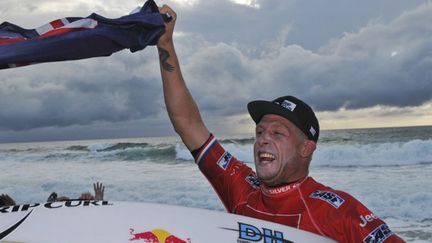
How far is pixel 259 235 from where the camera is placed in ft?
9.07

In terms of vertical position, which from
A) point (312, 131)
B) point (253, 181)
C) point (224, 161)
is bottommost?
point (253, 181)

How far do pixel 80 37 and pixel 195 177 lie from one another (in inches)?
552

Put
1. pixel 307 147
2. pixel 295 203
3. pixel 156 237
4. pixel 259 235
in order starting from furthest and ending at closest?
pixel 307 147, pixel 295 203, pixel 259 235, pixel 156 237

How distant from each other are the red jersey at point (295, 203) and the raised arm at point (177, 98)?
0.10 metres

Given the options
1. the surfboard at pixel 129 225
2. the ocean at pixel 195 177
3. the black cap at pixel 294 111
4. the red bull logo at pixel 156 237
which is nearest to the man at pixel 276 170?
the black cap at pixel 294 111

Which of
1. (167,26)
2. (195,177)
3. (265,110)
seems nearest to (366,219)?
(265,110)

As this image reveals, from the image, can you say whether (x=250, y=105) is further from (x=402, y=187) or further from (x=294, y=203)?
(x=402, y=187)

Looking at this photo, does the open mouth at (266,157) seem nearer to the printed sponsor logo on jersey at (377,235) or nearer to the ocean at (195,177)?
the printed sponsor logo on jersey at (377,235)

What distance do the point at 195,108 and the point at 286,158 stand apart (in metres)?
0.75

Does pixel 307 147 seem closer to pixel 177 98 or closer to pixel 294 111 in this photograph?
pixel 294 111

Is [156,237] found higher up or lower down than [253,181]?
lower down

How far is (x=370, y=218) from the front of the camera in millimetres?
2668

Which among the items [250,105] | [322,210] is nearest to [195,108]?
[250,105]

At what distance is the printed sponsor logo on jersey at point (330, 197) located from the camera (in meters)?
2.78
